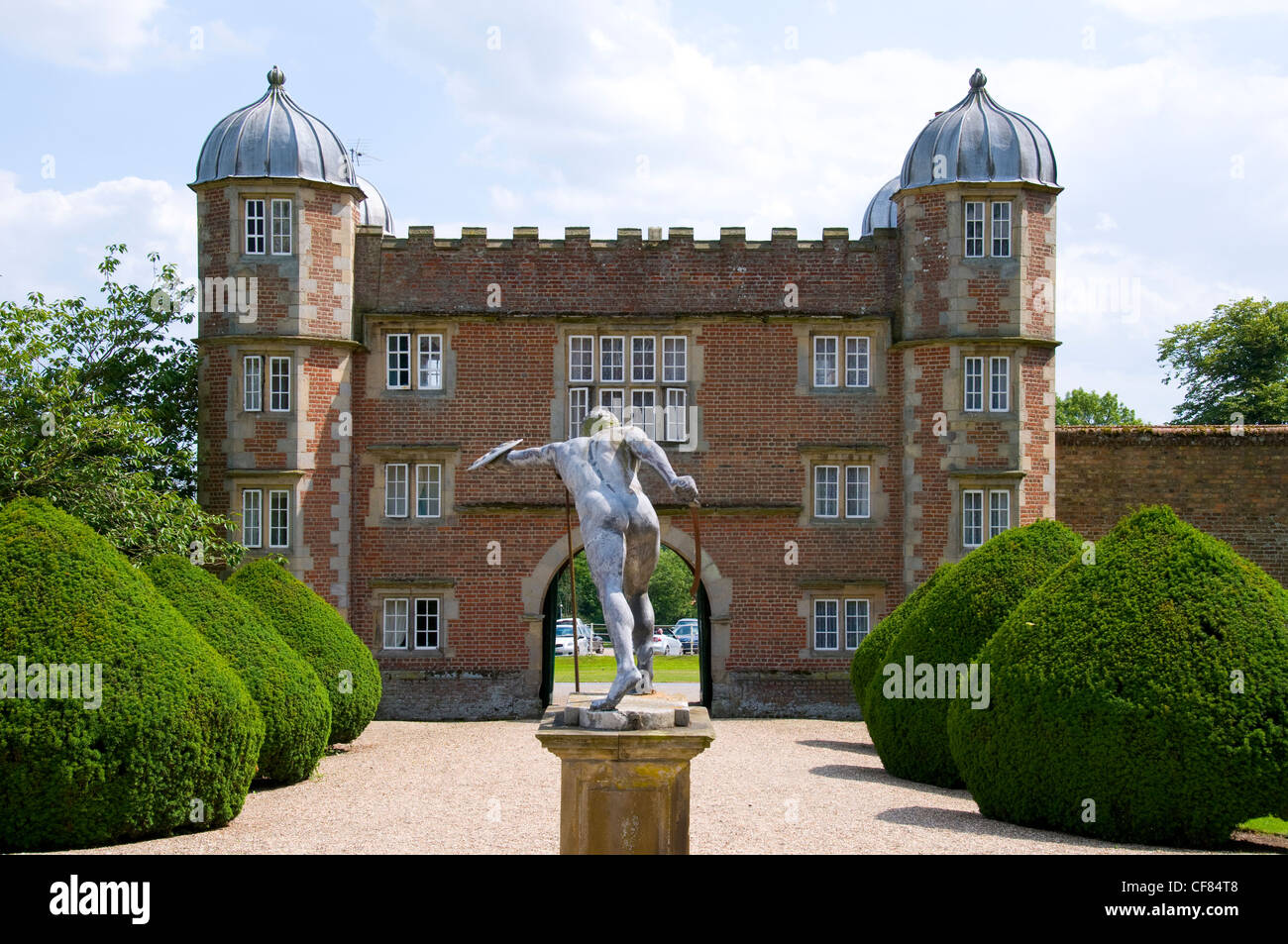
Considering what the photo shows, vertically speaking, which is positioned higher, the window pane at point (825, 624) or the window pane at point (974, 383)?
the window pane at point (974, 383)

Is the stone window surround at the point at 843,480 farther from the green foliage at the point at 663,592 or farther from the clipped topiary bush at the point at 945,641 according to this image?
the green foliage at the point at 663,592

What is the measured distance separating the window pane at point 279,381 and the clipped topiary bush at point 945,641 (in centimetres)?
1241

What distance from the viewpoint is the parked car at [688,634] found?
54125 mm

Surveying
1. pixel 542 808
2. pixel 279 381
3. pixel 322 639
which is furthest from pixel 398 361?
pixel 542 808

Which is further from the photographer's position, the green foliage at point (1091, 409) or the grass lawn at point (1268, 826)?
the green foliage at point (1091, 409)

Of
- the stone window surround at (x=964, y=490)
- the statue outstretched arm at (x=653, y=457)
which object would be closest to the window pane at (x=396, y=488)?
the stone window surround at (x=964, y=490)

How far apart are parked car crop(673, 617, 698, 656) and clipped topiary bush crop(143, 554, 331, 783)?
3676 centimetres

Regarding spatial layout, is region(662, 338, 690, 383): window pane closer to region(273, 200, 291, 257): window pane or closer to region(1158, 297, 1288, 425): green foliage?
region(273, 200, 291, 257): window pane

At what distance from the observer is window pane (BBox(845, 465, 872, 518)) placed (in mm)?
25250

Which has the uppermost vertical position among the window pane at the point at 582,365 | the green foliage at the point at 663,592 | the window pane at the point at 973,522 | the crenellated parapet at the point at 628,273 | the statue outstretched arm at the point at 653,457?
the crenellated parapet at the point at 628,273

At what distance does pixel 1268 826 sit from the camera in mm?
14836

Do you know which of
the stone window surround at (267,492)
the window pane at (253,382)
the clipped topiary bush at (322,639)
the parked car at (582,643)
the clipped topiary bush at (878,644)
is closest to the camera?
the clipped topiary bush at (878,644)

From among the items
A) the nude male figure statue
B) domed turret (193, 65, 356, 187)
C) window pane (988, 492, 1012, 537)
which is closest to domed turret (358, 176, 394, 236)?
domed turret (193, 65, 356, 187)
